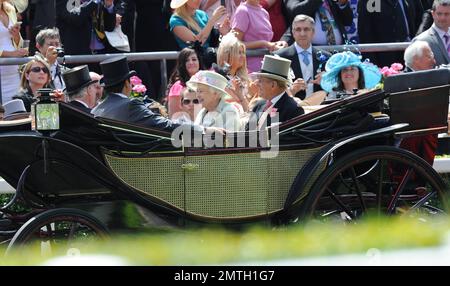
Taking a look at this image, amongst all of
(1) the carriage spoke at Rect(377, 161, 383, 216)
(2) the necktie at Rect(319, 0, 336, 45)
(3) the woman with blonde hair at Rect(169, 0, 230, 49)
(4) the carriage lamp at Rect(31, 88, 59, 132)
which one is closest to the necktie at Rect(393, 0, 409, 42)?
(2) the necktie at Rect(319, 0, 336, 45)

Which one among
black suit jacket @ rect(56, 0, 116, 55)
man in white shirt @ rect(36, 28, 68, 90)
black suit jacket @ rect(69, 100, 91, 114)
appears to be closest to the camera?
black suit jacket @ rect(69, 100, 91, 114)

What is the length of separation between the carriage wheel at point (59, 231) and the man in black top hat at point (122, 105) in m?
0.81

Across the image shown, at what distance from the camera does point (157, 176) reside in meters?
6.90

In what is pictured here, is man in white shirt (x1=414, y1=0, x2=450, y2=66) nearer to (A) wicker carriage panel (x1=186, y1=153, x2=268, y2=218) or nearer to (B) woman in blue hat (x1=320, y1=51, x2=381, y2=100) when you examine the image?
(B) woman in blue hat (x1=320, y1=51, x2=381, y2=100)

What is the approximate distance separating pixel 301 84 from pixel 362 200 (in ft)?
7.53

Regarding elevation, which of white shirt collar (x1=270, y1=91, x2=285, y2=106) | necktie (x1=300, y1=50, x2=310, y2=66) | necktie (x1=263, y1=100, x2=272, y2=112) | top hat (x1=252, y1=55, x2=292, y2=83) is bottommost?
necktie (x1=263, y1=100, x2=272, y2=112)

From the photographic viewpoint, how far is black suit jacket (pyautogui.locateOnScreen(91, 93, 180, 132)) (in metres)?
7.05

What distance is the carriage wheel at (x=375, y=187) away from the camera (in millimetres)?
6891

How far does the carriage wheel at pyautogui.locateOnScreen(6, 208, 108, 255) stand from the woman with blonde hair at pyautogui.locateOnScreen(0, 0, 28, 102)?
314 cm

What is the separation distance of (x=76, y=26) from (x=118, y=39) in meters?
0.40

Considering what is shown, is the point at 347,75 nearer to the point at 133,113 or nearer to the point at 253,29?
the point at 253,29

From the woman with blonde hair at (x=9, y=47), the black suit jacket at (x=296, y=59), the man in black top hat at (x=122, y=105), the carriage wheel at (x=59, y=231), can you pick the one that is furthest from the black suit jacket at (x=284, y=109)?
the woman with blonde hair at (x=9, y=47)

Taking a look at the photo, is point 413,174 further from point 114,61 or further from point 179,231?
point 114,61
